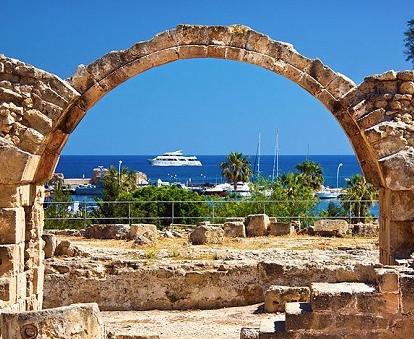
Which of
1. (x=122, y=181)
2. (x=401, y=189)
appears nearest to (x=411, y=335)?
(x=401, y=189)

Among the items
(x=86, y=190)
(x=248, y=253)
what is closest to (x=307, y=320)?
(x=248, y=253)

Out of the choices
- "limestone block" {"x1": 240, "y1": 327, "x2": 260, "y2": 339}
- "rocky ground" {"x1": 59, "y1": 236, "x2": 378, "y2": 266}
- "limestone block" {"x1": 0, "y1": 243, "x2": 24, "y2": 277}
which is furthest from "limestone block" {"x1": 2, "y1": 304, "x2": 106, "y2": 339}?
"rocky ground" {"x1": 59, "y1": 236, "x2": 378, "y2": 266}

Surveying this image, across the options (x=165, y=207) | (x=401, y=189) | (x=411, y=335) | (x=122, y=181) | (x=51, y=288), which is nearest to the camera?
(x=411, y=335)

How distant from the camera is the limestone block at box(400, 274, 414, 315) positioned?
25.1 feet

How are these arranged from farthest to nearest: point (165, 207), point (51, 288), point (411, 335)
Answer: point (165, 207) → point (51, 288) → point (411, 335)

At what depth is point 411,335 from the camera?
304 inches

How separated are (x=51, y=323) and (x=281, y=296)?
7.67 m

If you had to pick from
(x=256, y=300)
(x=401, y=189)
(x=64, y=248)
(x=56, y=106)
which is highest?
(x=56, y=106)

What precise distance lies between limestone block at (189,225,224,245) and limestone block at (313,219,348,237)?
3.52 m

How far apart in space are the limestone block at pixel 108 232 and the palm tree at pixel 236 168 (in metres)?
40.5

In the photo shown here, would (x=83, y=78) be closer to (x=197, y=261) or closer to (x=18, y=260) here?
(x=18, y=260)

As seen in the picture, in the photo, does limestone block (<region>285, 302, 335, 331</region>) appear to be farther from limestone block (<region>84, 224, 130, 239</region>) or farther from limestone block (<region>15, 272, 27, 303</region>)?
limestone block (<region>84, 224, 130, 239</region>)

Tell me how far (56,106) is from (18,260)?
2.16 m

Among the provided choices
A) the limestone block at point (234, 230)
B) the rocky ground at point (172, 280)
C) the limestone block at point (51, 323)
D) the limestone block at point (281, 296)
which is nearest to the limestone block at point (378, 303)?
the limestone block at point (51, 323)
